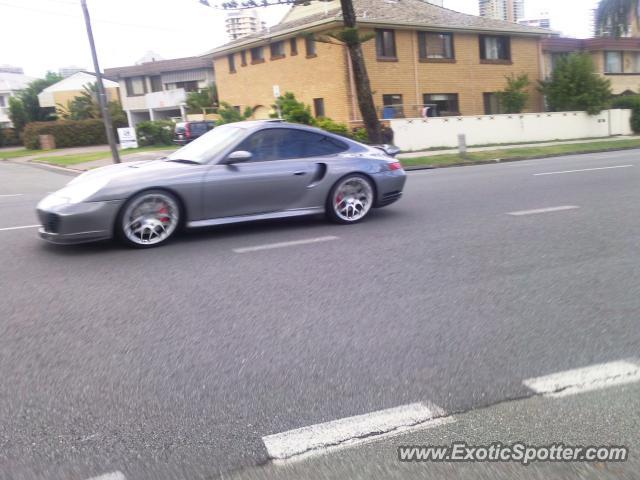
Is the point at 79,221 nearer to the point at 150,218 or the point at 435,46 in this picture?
the point at 150,218

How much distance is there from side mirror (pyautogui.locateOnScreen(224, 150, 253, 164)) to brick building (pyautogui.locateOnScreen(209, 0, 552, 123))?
66.1 feet

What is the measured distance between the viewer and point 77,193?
6.73 m

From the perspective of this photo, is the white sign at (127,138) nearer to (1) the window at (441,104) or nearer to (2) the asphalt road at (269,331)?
(1) the window at (441,104)

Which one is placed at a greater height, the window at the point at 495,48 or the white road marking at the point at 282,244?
the window at the point at 495,48

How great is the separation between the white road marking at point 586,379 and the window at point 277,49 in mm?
28929

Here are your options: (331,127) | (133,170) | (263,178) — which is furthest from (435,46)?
(133,170)

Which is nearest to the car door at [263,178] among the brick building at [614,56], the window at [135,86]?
the brick building at [614,56]

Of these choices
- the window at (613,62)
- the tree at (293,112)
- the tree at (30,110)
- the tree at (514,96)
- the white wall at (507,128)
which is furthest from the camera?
the tree at (30,110)

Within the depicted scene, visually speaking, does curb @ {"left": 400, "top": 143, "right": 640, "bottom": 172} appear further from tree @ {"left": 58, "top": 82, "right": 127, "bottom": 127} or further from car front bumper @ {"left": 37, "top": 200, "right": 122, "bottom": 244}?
tree @ {"left": 58, "top": 82, "right": 127, "bottom": 127}

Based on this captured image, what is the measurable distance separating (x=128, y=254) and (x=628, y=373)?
4.94 metres

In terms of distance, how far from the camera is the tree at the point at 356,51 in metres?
18.9

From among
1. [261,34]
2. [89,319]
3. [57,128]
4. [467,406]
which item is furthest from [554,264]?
[57,128]

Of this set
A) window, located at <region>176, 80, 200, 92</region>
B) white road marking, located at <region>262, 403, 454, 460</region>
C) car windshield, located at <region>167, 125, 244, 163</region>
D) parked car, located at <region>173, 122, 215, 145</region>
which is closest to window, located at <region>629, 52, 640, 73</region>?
parked car, located at <region>173, 122, 215, 145</region>

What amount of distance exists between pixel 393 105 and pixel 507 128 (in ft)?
17.3
